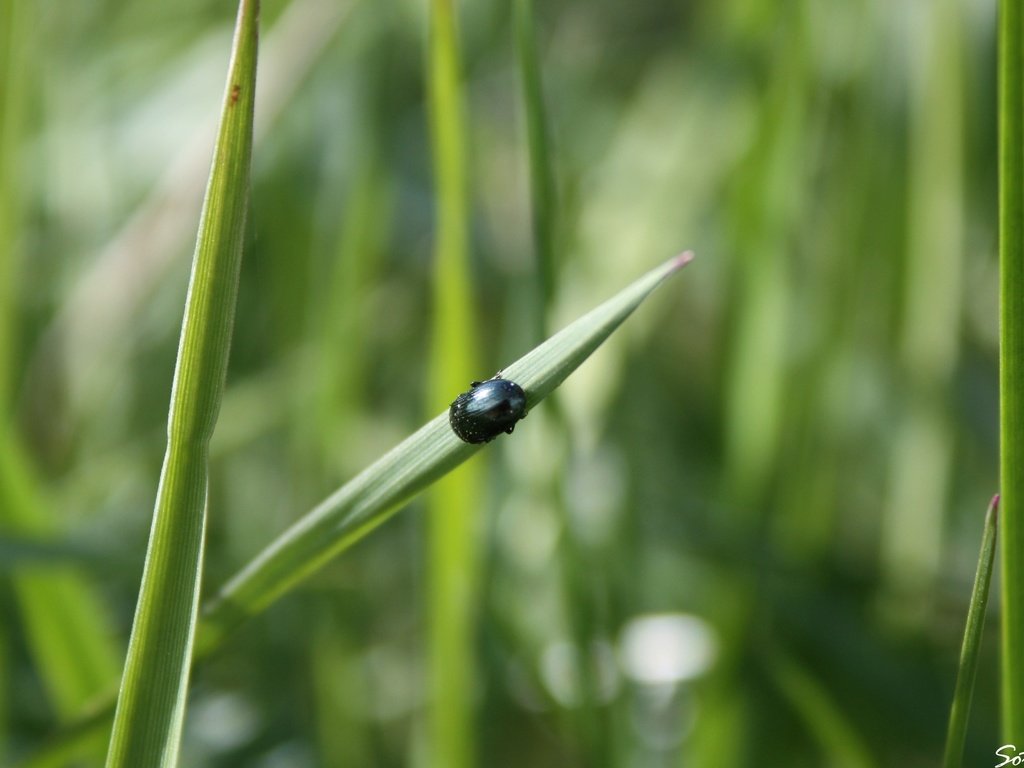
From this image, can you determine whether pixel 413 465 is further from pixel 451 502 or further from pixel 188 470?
pixel 451 502

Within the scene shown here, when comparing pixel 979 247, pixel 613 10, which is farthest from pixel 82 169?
pixel 979 247

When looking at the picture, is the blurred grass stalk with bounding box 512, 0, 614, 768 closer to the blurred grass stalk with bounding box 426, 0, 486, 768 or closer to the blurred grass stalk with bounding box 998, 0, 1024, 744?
the blurred grass stalk with bounding box 426, 0, 486, 768

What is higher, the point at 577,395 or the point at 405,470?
the point at 577,395

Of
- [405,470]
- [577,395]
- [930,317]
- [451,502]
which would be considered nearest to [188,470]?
[405,470]

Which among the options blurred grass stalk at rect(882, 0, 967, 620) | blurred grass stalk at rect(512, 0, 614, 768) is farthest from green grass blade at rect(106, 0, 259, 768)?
blurred grass stalk at rect(882, 0, 967, 620)

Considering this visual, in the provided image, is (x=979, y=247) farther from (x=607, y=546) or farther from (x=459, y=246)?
(x=459, y=246)

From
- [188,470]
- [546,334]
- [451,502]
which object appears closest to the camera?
[188,470]
